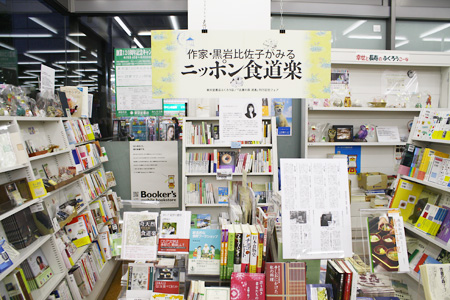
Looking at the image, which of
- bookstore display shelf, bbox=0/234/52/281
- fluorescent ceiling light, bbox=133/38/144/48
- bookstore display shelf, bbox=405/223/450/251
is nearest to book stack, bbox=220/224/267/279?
bookstore display shelf, bbox=0/234/52/281

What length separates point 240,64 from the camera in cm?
195

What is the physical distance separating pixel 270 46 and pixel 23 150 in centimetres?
187

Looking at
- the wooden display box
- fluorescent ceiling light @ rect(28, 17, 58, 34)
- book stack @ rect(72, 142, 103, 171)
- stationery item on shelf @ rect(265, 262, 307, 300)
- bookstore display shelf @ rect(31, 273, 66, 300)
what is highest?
fluorescent ceiling light @ rect(28, 17, 58, 34)

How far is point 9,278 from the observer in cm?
193

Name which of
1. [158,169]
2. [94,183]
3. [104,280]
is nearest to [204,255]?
[104,280]

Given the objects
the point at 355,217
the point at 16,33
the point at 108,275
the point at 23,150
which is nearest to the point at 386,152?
the point at 355,217

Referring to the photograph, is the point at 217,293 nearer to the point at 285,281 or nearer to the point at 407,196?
the point at 285,281

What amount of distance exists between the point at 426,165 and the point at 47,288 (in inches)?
125

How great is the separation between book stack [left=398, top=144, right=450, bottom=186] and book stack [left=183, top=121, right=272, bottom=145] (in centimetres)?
151

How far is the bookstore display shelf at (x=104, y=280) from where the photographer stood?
3012 mm

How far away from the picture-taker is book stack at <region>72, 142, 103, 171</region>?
3.20m

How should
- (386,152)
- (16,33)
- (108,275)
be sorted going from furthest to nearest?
(386,152) → (108,275) → (16,33)

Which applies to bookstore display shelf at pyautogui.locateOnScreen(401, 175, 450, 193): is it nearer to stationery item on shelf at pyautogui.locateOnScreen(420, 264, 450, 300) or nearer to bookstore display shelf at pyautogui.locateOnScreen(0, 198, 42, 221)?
stationery item on shelf at pyautogui.locateOnScreen(420, 264, 450, 300)

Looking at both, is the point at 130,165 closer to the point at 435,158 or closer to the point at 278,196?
the point at 278,196
